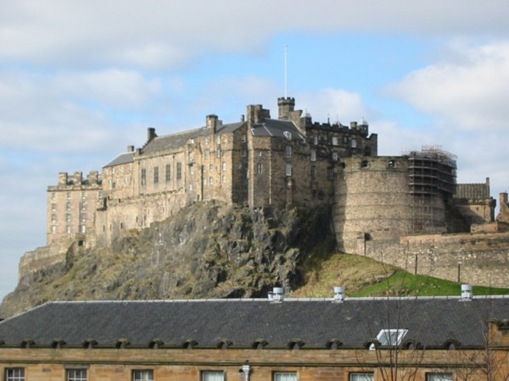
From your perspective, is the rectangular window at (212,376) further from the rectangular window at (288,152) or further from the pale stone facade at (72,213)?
the pale stone facade at (72,213)

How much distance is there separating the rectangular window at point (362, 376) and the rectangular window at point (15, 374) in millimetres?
16537

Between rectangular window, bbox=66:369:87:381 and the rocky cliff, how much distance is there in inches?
2562

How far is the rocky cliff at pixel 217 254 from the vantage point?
135m

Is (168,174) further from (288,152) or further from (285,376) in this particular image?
(285,376)

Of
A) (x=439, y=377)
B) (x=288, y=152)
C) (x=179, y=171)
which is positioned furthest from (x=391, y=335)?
(x=179, y=171)

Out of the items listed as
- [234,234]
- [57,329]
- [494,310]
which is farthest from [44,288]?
[494,310]

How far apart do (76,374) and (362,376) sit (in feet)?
46.6

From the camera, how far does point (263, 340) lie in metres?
62.3

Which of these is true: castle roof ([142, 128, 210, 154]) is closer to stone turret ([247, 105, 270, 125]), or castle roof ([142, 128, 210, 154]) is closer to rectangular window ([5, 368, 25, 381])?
stone turret ([247, 105, 270, 125])

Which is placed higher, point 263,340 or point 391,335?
point 391,335

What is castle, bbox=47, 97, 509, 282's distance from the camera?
464ft

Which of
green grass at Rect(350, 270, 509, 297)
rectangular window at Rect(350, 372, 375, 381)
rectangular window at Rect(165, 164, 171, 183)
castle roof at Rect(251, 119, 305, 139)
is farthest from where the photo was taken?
rectangular window at Rect(165, 164, 171, 183)

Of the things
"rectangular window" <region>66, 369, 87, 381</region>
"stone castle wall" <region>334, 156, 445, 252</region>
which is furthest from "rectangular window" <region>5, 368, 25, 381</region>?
"stone castle wall" <region>334, 156, 445, 252</region>

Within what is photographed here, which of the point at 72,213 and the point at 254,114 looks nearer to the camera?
the point at 254,114
